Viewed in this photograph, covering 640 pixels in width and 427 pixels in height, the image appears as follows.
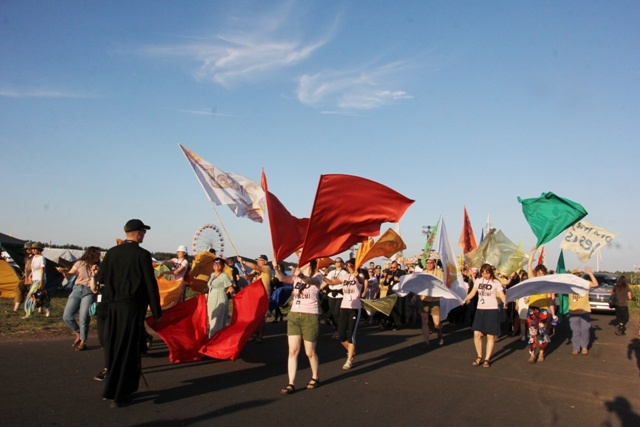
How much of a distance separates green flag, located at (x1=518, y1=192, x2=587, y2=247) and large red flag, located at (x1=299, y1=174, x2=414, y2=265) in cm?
465

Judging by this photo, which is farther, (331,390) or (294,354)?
(331,390)

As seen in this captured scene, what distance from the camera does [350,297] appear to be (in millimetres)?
9688

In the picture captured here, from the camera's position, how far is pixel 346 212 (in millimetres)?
8219

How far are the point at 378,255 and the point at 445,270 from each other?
13.1ft

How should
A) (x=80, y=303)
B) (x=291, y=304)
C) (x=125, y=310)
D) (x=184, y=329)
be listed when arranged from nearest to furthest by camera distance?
(x=125, y=310)
(x=291, y=304)
(x=184, y=329)
(x=80, y=303)

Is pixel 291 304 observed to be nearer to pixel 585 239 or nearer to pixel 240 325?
pixel 240 325

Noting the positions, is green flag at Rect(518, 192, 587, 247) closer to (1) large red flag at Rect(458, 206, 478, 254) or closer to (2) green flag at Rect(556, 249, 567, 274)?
(2) green flag at Rect(556, 249, 567, 274)

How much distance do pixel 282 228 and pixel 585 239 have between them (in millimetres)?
8272

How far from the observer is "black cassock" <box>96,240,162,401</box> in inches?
244

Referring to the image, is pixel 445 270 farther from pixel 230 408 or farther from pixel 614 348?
pixel 230 408

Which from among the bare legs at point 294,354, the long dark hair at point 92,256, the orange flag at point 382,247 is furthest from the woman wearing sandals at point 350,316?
the long dark hair at point 92,256

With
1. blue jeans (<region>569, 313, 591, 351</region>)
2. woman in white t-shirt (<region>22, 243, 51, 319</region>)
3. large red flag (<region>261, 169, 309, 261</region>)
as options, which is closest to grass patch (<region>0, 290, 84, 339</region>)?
woman in white t-shirt (<region>22, 243, 51, 319</region>)

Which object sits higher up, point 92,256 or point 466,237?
point 466,237

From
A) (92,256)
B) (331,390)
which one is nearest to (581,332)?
(331,390)
